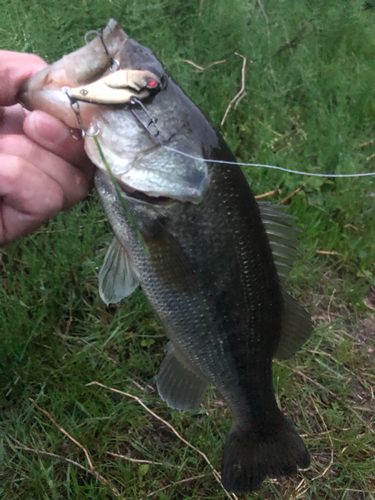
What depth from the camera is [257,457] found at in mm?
1749

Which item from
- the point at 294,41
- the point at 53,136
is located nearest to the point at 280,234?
the point at 53,136

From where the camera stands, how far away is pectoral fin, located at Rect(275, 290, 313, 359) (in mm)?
1715

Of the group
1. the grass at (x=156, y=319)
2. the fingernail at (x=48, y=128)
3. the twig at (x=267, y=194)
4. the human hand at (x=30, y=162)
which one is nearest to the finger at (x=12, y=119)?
the human hand at (x=30, y=162)

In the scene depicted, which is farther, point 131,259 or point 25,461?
point 25,461

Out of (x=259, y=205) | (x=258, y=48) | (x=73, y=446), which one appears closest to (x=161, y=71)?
(x=259, y=205)

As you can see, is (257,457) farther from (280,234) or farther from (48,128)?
(48,128)

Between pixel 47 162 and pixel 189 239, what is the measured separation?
589 mm

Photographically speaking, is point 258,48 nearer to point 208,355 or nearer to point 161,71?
point 161,71

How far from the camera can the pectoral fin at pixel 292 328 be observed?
1.71 meters

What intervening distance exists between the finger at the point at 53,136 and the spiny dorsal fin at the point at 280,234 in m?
0.75

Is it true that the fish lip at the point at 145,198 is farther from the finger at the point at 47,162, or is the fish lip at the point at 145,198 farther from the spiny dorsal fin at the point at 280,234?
the spiny dorsal fin at the point at 280,234

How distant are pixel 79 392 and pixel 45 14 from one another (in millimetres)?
2652

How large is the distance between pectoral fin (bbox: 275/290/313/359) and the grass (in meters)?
0.62

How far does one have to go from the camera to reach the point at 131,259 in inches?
61.8
